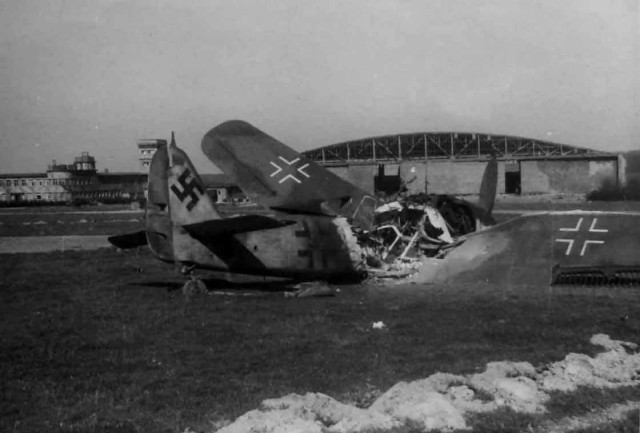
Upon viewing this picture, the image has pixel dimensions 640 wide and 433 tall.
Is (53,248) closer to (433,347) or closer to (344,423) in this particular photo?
(433,347)

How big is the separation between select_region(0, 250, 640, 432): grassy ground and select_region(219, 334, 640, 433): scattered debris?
24 centimetres

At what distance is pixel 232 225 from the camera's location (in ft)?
32.9

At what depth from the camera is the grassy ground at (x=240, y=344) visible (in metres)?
5.30

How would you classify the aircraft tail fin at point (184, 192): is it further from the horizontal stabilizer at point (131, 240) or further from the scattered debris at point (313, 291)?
the scattered debris at point (313, 291)

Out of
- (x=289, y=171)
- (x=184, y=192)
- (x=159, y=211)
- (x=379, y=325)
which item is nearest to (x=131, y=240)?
(x=159, y=211)

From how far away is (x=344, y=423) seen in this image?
15.5 feet

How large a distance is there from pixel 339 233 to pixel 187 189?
2956mm

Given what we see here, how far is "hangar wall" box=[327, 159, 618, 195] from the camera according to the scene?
167ft

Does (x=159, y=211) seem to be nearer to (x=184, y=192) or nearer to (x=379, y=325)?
(x=184, y=192)

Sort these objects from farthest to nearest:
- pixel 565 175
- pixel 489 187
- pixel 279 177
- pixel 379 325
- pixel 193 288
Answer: pixel 565 175, pixel 489 187, pixel 279 177, pixel 193 288, pixel 379 325

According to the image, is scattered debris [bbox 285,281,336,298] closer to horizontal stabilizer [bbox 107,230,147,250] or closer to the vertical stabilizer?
the vertical stabilizer

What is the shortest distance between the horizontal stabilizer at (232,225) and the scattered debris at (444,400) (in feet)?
15.7

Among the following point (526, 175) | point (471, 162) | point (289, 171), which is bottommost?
point (289, 171)

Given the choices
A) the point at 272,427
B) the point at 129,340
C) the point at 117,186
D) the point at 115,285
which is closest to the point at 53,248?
the point at 115,285
